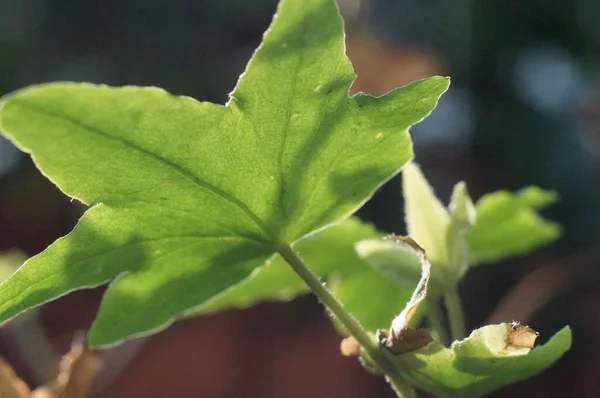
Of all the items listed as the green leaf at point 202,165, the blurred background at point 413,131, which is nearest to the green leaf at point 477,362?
the green leaf at point 202,165

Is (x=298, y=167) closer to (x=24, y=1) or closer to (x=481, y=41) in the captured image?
(x=481, y=41)

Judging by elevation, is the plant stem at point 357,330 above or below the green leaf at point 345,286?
above

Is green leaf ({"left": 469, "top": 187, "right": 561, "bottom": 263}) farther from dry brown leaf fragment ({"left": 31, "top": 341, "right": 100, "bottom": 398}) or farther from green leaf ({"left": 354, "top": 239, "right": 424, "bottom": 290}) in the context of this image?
dry brown leaf fragment ({"left": 31, "top": 341, "right": 100, "bottom": 398})

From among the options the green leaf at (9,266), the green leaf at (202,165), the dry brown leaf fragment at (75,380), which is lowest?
the dry brown leaf fragment at (75,380)

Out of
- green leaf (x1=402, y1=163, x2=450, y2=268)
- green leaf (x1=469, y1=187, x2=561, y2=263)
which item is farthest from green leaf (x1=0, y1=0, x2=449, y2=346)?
→ green leaf (x1=469, y1=187, x2=561, y2=263)

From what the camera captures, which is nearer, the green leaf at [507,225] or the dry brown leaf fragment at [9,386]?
the dry brown leaf fragment at [9,386]

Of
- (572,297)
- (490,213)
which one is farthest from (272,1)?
(490,213)

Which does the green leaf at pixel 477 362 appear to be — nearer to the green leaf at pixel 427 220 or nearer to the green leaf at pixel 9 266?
the green leaf at pixel 427 220
